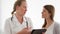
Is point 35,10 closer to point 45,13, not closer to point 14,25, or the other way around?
point 45,13

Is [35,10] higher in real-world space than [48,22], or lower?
higher

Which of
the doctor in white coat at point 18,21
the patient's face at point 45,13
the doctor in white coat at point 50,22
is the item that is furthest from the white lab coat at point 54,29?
the doctor in white coat at point 18,21

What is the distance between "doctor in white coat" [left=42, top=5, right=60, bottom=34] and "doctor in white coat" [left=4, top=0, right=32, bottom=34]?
19 cm

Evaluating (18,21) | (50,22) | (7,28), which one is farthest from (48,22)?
(7,28)

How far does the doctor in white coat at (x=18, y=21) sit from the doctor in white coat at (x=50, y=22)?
191mm

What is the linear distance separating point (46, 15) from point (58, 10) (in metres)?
0.14

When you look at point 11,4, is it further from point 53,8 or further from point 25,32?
point 53,8

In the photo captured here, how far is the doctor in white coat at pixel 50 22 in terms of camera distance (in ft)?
4.46

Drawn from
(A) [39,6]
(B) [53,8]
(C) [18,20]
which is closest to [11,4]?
(C) [18,20]

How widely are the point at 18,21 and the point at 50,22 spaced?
36 centimetres

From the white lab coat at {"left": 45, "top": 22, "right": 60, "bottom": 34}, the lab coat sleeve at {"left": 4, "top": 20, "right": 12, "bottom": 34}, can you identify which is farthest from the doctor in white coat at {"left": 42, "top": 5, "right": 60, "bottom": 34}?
the lab coat sleeve at {"left": 4, "top": 20, "right": 12, "bottom": 34}

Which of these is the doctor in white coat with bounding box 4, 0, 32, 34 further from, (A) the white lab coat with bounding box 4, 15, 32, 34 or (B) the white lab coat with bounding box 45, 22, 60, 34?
(B) the white lab coat with bounding box 45, 22, 60, 34

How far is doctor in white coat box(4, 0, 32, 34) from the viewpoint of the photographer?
1.46 meters

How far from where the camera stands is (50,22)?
138cm
